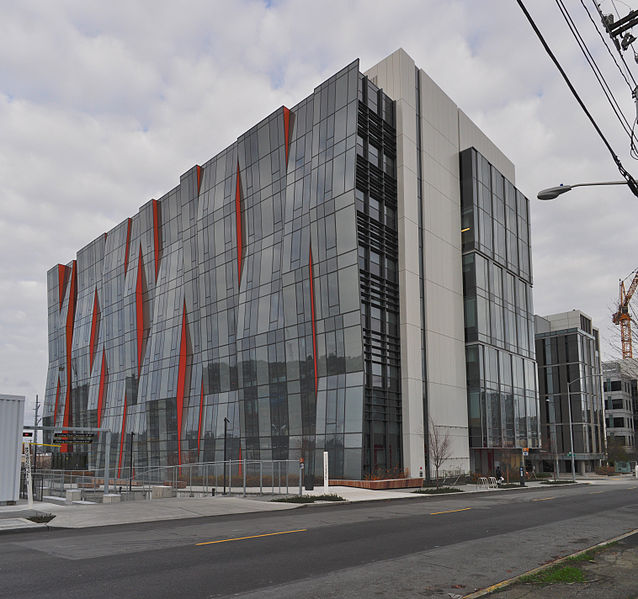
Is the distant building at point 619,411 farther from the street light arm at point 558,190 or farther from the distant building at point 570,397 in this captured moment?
the street light arm at point 558,190

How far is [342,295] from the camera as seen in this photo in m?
42.1

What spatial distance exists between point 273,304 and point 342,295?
8297mm

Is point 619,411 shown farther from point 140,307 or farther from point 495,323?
point 140,307

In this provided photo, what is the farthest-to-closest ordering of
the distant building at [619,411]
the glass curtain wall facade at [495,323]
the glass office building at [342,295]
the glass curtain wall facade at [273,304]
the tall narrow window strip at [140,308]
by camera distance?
1. the distant building at [619,411]
2. the tall narrow window strip at [140,308]
3. the glass curtain wall facade at [495,323]
4. the glass office building at [342,295]
5. the glass curtain wall facade at [273,304]

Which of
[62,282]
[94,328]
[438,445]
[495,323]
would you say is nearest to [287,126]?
[495,323]

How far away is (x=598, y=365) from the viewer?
94.9 metres

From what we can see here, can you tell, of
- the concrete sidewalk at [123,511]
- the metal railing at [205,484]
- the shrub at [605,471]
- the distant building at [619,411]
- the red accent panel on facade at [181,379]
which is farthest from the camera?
the distant building at [619,411]

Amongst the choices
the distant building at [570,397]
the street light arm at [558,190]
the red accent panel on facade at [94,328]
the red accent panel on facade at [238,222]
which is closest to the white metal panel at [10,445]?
the street light arm at [558,190]

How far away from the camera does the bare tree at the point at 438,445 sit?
41.4 meters

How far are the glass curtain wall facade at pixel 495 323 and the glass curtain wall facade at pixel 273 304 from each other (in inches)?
388

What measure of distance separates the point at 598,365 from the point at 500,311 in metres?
49.3

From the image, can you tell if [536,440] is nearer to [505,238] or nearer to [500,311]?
[500,311]

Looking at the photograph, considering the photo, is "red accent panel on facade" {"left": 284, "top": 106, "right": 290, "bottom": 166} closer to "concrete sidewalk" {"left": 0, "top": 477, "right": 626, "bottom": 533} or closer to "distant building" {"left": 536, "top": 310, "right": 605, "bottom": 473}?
"concrete sidewalk" {"left": 0, "top": 477, "right": 626, "bottom": 533}

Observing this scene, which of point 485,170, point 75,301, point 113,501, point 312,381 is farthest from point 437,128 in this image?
point 75,301
